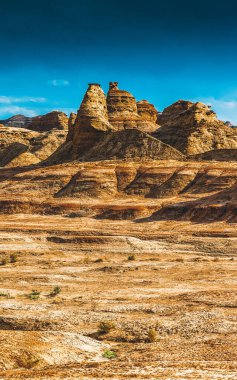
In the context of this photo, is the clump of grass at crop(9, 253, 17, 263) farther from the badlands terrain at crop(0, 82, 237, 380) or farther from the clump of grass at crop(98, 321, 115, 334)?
the clump of grass at crop(98, 321, 115, 334)

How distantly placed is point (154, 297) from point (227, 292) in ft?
13.2

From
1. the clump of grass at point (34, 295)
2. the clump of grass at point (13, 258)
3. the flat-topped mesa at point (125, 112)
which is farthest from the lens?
the flat-topped mesa at point (125, 112)

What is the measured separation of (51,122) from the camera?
545 feet

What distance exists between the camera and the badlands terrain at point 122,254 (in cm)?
1786

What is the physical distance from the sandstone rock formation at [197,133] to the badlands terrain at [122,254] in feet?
0.84

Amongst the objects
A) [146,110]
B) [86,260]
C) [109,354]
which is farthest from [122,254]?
[146,110]

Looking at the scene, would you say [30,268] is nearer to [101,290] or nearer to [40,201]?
[101,290]

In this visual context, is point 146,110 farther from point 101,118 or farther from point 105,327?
point 105,327

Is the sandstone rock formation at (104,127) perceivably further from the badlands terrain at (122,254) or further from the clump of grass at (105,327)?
the clump of grass at (105,327)

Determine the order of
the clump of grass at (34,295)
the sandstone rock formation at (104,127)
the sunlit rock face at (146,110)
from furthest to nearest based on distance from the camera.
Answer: the sunlit rock face at (146,110), the sandstone rock formation at (104,127), the clump of grass at (34,295)

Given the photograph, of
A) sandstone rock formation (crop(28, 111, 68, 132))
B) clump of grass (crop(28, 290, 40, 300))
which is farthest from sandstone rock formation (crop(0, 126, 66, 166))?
clump of grass (crop(28, 290, 40, 300))

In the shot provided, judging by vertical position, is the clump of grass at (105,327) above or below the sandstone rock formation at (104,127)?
below

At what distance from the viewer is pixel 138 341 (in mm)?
21266

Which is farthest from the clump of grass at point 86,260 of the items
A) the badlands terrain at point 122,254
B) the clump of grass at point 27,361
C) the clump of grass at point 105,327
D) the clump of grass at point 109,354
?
the clump of grass at point 27,361
